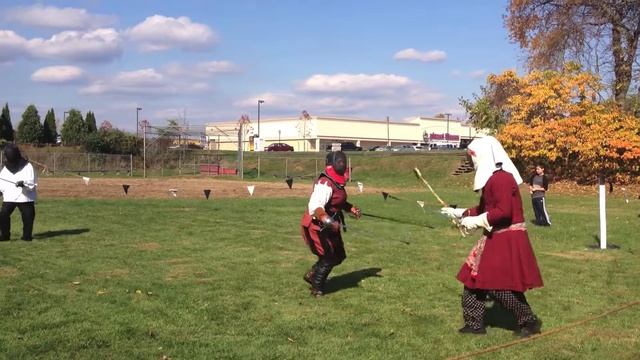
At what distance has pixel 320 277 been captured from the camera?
779 centimetres

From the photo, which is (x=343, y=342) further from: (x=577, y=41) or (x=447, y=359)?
(x=577, y=41)

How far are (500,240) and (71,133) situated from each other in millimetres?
66528

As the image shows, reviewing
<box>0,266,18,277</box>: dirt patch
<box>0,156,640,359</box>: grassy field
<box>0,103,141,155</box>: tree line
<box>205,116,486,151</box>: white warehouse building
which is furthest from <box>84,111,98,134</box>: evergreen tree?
<box>0,266,18,277</box>: dirt patch

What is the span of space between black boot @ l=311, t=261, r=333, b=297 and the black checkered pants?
1.92 metres

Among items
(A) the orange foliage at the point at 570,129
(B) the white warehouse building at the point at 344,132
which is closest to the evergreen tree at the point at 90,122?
(B) the white warehouse building at the point at 344,132

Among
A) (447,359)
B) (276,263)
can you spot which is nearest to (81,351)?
(447,359)

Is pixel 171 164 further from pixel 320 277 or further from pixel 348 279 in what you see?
pixel 320 277

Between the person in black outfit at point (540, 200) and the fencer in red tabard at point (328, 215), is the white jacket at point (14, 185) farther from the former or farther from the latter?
the person in black outfit at point (540, 200)

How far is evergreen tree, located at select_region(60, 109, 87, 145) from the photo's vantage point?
66375 mm

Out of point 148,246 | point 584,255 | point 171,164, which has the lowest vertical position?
point 584,255

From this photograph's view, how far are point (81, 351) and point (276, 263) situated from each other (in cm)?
490

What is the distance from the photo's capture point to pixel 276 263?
33.7 feet

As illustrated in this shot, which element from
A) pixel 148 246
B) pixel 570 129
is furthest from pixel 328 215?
pixel 570 129

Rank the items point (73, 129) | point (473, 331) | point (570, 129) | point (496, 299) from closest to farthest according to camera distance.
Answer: point (496, 299) → point (473, 331) → point (570, 129) → point (73, 129)
